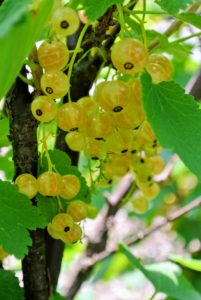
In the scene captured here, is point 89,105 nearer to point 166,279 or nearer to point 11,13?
point 11,13

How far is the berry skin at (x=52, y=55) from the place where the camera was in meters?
0.73

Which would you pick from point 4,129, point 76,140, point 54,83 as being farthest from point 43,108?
point 4,129

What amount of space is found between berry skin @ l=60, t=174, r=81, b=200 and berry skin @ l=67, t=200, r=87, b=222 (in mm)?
27

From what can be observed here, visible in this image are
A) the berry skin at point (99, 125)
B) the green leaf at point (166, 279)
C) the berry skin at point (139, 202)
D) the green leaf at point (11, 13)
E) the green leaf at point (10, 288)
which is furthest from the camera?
the berry skin at point (139, 202)

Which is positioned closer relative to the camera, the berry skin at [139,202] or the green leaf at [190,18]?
the green leaf at [190,18]

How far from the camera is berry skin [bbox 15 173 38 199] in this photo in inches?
31.8

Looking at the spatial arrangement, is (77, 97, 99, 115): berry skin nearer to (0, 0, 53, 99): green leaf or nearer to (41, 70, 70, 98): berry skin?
(41, 70, 70, 98): berry skin

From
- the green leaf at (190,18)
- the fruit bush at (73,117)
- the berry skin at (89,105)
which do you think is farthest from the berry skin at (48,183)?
the green leaf at (190,18)

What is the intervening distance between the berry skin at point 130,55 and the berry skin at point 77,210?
0.26 meters

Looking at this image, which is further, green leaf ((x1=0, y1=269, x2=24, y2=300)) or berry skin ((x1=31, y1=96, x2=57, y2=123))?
green leaf ((x1=0, y1=269, x2=24, y2=300))

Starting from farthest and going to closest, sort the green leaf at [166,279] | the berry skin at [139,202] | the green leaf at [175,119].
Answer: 1. the berry skin at [139,202]
2. the green leaf at [166,279]
3. the green leaf at [175,119]

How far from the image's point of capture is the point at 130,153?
1.00 metres

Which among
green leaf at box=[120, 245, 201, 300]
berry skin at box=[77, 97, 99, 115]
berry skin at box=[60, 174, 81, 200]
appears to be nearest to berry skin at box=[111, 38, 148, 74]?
berry skin at box=[77, 97, 99, 115]

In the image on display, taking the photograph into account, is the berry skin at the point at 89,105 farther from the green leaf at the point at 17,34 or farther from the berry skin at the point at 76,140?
the green leaf at the point at 17,34
